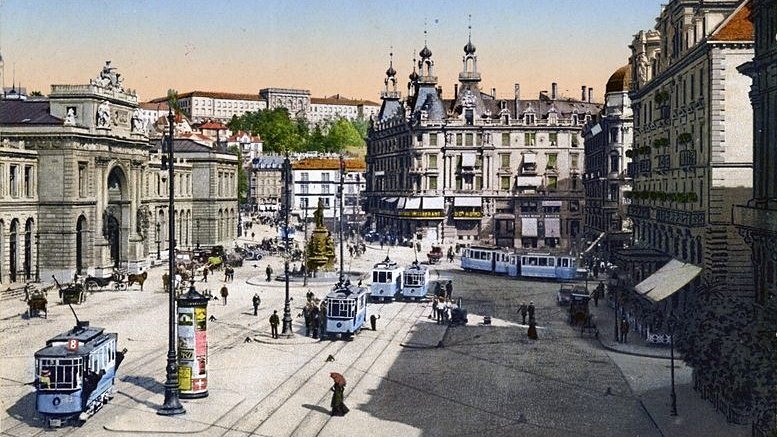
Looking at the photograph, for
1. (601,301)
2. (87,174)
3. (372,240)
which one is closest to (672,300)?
(601,301)

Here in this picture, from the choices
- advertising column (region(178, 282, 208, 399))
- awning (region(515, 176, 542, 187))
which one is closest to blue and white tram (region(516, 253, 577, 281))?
awning (region(515, 176, 542, 187))

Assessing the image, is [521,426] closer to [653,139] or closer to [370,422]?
[370,422]

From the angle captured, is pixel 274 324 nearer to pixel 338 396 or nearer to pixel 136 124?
pixel 338 396

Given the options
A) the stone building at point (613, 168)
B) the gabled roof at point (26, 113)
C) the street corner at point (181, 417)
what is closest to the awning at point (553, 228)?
the stone building at point (613, 168)

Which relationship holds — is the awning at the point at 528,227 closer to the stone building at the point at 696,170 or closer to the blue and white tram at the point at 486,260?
the blue and white tram at the point at 486,260

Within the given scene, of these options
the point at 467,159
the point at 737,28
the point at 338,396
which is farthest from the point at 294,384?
the point at 467,159

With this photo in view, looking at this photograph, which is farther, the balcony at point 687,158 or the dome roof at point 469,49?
the dome roof at point 469,49

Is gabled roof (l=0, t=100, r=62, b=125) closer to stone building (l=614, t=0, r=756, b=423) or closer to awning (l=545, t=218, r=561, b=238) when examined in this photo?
stone building (l=614, t=0, r=756, b=423)
